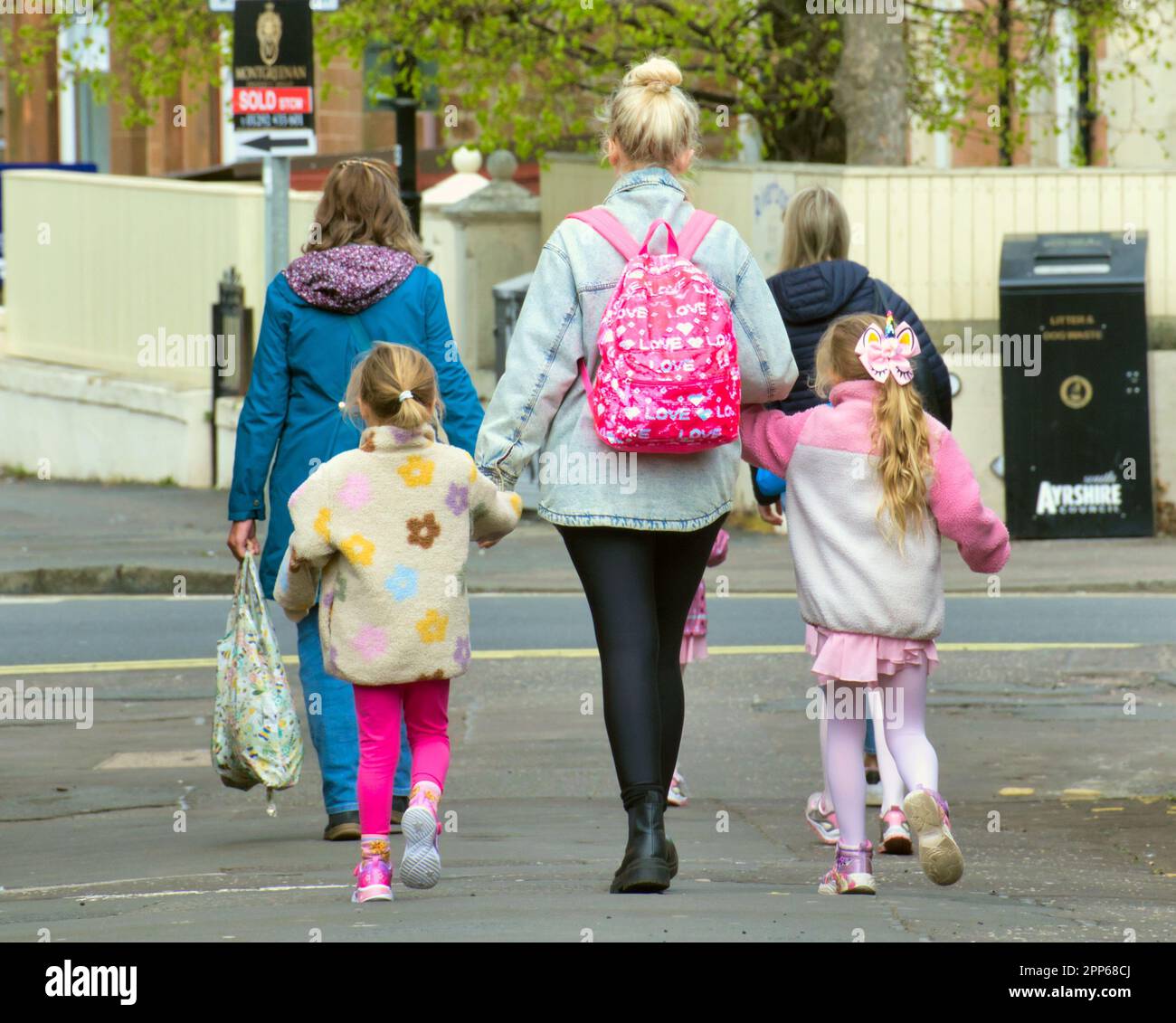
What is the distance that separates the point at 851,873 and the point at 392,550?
1.33 m

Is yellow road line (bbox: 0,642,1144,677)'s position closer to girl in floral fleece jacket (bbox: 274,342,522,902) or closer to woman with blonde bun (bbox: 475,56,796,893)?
girl in floral fleece jacket (bbox: 274,342,522,902)

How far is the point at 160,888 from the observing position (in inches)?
Result: 227

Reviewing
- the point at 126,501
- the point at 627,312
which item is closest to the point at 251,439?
the point at 627,312

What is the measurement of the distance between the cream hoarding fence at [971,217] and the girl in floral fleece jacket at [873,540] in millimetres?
9866

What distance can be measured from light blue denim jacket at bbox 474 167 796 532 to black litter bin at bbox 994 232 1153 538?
902 centimetres

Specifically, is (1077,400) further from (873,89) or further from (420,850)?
(420,850)

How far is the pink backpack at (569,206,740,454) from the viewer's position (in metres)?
5.11

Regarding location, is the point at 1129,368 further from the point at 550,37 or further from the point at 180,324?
the point at 180,324

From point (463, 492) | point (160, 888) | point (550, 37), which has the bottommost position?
point (160, 888)

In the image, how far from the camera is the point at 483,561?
13508 mm

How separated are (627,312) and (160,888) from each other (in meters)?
1.92

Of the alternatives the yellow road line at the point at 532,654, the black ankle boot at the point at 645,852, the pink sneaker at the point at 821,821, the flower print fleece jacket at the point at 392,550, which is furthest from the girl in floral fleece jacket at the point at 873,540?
the yellow road line at the point at 532,654

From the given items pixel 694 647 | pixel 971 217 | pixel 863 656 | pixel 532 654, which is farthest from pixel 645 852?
pixel 971 217

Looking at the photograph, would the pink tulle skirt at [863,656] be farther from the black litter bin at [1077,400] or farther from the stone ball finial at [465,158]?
the stone ball finial at [465,158]
